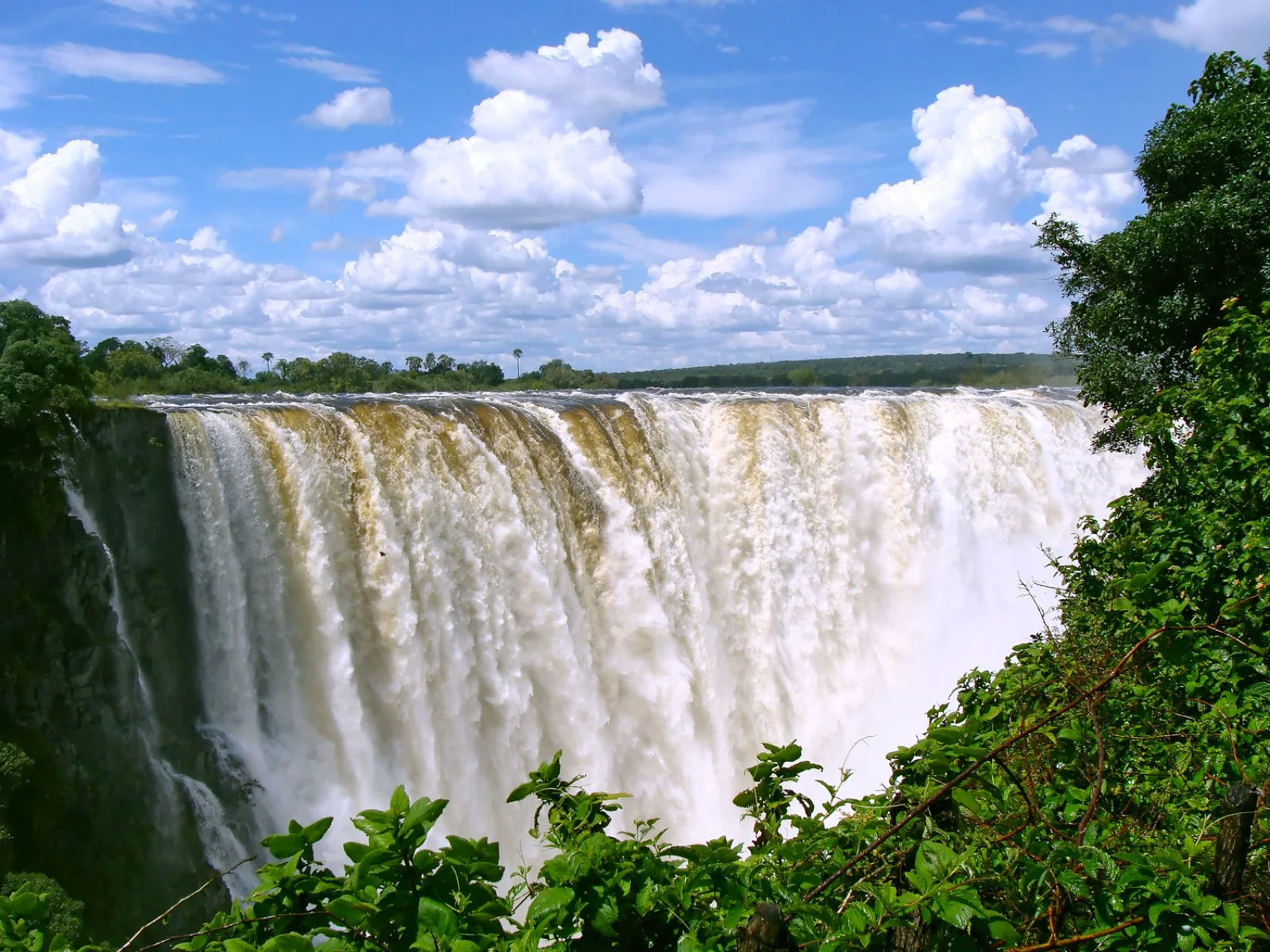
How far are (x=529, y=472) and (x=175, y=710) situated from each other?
536 cm

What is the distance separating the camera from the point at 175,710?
1086 cm

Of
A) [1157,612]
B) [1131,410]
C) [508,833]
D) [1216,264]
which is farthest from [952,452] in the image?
[1157,612]

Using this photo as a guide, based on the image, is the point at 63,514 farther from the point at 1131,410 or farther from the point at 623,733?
the point at 1131,410

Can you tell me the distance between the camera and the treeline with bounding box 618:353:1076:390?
37875mm

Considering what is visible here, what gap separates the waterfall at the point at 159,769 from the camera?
10.4 meters

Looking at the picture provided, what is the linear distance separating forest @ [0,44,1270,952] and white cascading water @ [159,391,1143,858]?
7.54m

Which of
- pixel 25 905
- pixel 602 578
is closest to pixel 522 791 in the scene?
pixel 25 905

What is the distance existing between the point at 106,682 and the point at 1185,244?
12.3 m

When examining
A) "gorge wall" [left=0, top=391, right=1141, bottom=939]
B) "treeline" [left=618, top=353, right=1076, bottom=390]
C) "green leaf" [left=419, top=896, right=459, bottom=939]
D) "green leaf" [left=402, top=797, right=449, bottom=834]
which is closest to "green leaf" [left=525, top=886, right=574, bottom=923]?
"green leaf" [left=419, top=896, right=459, bottom=939]

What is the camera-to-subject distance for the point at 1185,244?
11016mm

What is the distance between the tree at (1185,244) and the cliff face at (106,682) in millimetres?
10184

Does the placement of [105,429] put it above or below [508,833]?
above

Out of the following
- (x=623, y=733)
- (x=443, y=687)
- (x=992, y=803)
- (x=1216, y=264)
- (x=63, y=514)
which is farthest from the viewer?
(x=623, y=733)

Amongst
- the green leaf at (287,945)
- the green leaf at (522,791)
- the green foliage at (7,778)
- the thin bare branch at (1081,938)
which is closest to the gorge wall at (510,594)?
the green foliage at (7,778)
